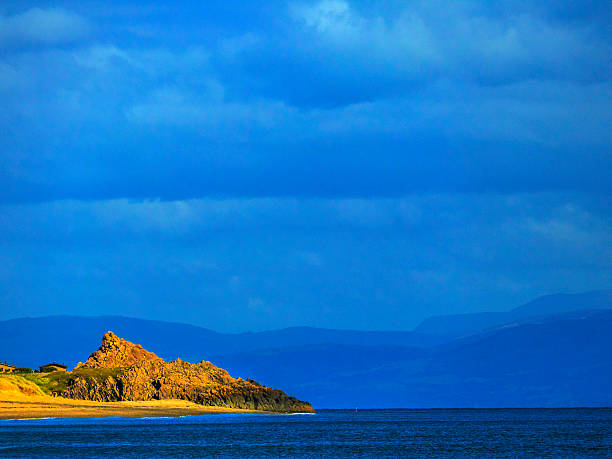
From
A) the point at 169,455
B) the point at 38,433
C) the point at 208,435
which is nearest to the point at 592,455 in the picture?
the point at 169,455

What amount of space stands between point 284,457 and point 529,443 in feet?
163

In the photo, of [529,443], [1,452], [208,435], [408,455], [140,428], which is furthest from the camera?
[140,428]

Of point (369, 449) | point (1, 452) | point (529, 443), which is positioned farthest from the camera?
point (529, 443)

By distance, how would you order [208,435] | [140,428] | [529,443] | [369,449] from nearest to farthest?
[369,449] < [529,443] < [208,435] < [140,428]

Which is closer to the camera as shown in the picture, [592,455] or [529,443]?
[592,455]

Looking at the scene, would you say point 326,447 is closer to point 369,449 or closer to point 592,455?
point 369,449

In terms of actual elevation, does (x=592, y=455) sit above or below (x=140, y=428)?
below

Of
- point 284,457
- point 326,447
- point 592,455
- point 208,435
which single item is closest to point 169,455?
point 284,457

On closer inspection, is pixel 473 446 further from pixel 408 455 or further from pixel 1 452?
pixel 1 452

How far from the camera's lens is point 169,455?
119312mm

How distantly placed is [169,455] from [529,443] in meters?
61.1

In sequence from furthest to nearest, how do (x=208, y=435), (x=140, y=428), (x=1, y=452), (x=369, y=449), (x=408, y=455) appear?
(x=140, y=428) < (x=208, y=435) < (x=369, y=449) < (x=408, y=455) < (x=1, y=452)

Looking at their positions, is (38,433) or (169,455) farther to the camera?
(38,433)

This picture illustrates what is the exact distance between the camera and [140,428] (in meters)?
182
